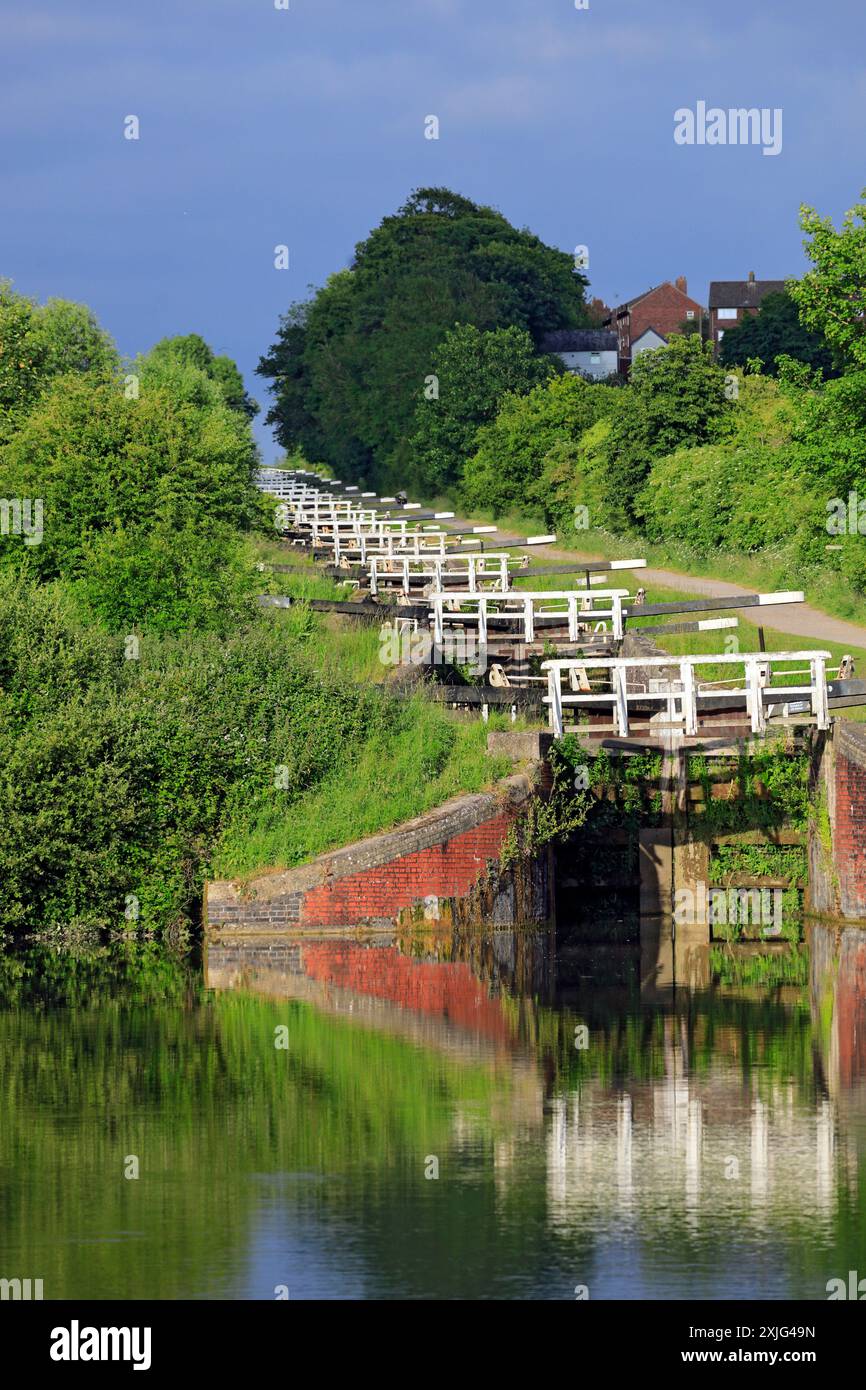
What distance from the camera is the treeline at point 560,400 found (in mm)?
42031

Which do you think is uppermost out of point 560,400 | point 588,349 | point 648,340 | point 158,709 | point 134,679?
point 648,340

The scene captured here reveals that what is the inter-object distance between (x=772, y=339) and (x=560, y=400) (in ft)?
93.9

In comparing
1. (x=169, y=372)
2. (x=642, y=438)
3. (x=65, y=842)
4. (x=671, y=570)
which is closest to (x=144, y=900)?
(x=65, y=842)

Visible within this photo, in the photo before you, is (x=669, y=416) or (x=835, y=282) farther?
(x=669, y=416)

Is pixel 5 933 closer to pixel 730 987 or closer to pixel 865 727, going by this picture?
pixel 730 987

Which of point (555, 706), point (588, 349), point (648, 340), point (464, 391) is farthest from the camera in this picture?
point (648, 340)

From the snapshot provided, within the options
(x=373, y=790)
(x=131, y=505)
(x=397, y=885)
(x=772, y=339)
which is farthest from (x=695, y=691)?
(x=772, y=339)

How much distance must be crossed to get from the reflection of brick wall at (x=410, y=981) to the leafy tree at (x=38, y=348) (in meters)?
20.7

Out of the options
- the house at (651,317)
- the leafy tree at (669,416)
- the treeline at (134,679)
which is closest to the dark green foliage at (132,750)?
the treeline at (134,679)

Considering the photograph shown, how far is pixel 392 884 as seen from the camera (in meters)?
26.8

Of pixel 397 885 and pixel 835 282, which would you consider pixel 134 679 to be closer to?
pixel 397 885

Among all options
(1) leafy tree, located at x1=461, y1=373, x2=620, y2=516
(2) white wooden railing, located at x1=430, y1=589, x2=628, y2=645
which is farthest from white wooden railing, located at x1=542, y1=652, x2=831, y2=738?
(1) leafy tree, located at x1=461, y1=373, x2=620, y2=516

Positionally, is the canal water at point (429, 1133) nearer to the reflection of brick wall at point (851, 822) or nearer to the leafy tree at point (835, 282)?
the reflection of brick wall at point (851, 822)

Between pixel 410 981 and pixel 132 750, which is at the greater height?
pixel 132 750
